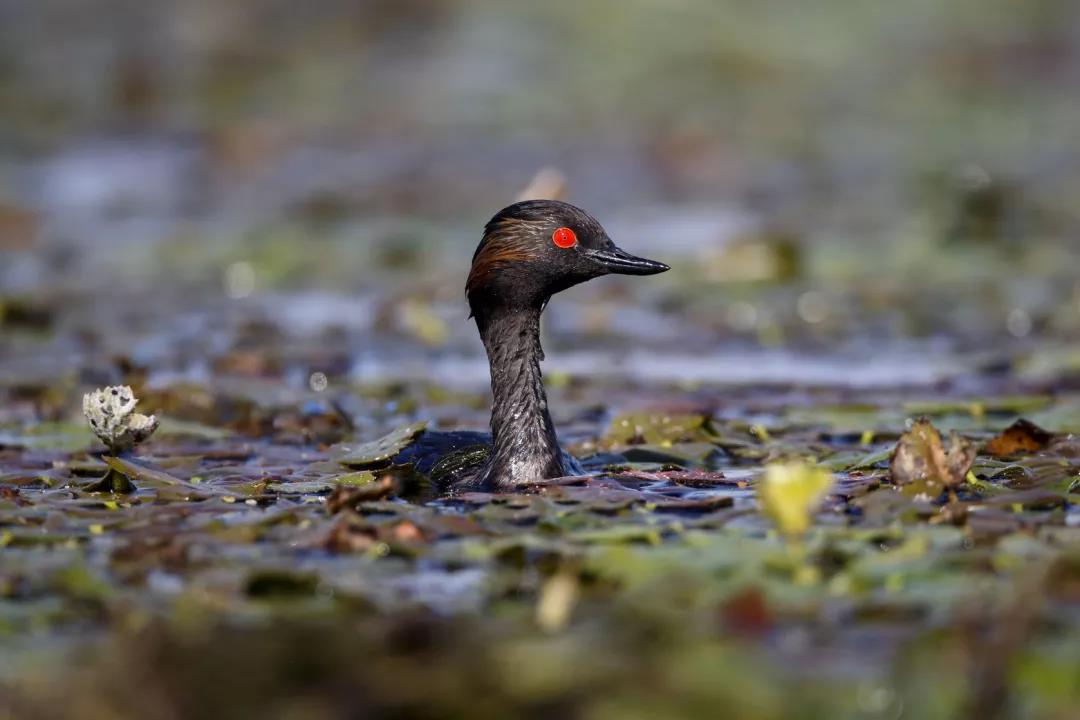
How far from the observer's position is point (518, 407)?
7039mm

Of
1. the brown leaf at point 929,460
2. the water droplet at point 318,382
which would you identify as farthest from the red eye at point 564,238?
the water droplet at point 318,382

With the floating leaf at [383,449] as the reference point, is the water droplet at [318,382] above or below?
above

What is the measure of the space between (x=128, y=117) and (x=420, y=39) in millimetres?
4126

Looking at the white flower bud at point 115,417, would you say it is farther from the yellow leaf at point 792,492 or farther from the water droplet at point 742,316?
the water droplet at point 742,316

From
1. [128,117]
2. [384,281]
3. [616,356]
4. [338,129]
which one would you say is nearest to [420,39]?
[338,129]

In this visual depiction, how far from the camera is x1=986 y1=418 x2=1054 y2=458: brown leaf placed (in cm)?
729

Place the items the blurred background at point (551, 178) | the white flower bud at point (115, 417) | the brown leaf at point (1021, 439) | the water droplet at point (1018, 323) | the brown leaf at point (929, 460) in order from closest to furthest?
the brown leaf at point (929, 460), the white flower bud at point (115, 417), the brown leaf at point (1021, 439), the water droplet at point (1018, 323), the blurred background at point (551, 178)

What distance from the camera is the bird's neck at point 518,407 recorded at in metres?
6.89

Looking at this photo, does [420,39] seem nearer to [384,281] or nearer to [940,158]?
[940,158]

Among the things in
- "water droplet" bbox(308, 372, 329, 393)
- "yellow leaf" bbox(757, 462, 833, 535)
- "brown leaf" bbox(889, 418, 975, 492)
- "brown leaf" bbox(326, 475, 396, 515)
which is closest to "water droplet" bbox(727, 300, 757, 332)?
"water droplet" bbox(308, 372, 329, 393)

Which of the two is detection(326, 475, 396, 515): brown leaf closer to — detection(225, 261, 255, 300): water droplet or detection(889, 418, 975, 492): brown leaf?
detection(889, 418, 975, 492): brown leaf

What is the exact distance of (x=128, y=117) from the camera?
22594mm

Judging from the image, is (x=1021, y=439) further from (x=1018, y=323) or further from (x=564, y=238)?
(x=1018, y=323)

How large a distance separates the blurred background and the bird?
3082mm
